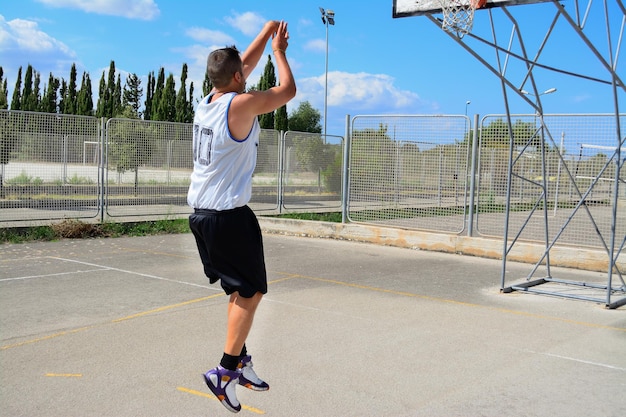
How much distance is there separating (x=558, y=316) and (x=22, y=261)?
311 inches

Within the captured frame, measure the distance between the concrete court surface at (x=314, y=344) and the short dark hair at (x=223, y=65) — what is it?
2.09 meters

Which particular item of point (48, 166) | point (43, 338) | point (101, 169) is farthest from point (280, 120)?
point (43, 338)

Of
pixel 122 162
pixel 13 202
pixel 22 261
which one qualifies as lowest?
pixel 22 261

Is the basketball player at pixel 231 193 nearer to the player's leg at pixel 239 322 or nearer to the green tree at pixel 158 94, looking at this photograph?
the player's leg at pixel 239 322

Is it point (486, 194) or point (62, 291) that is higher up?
point (486, 194)

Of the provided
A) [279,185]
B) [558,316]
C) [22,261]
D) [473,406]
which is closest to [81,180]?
[22,261]

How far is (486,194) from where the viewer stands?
12094mm

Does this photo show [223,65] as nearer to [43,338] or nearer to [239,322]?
[239,322]

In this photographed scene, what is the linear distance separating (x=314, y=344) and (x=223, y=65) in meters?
2.89

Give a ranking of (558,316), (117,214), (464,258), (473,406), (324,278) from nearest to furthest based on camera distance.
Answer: (473,406), (558,316), (324,278), (464,258), (117,214)

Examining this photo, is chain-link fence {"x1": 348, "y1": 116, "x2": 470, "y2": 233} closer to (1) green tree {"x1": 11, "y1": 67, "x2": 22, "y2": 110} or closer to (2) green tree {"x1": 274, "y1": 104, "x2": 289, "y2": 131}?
(2) green tree {"x1": 274, "y1": 104, "x2": 289, "y2": 131}

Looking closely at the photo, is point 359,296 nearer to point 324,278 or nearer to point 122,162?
point 324,278

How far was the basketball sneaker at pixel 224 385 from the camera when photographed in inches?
138

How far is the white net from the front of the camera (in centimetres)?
689
